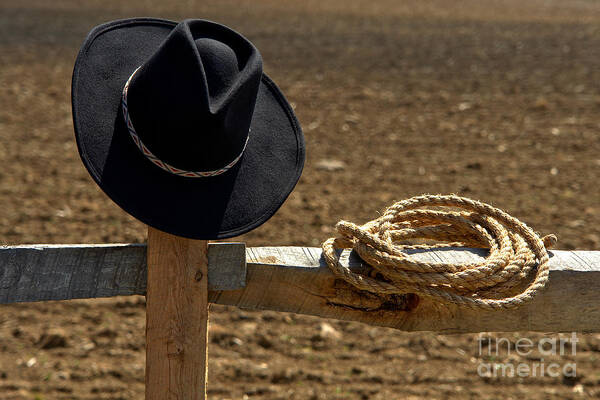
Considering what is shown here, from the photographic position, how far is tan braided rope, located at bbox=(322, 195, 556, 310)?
1567mm

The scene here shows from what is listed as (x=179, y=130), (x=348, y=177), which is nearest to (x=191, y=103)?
(x=179, y=130)

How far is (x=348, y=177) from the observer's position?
5910 mm

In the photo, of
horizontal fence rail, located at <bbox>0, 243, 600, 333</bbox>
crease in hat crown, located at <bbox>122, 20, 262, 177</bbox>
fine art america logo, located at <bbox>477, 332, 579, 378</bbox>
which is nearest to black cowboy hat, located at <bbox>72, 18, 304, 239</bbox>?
A: crease in hat crown, located at <bbox>122, 20, 262, 177</bbox>

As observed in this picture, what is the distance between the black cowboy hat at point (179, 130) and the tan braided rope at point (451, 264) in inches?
10.1

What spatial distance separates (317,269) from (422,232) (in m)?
0.36

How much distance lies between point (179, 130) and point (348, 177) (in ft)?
14.9

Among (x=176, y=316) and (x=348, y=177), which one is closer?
(x=176, y=316)

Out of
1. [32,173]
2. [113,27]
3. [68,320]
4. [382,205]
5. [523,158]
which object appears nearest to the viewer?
[113,27]

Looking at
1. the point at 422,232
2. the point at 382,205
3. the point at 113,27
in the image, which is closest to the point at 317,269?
the point at 422,232

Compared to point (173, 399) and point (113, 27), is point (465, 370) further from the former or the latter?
point (113, 27)

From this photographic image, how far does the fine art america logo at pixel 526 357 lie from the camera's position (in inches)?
131

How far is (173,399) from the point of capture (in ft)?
5.10

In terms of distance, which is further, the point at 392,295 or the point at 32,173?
the point at 32,173

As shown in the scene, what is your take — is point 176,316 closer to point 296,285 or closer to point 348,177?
point 296,285
